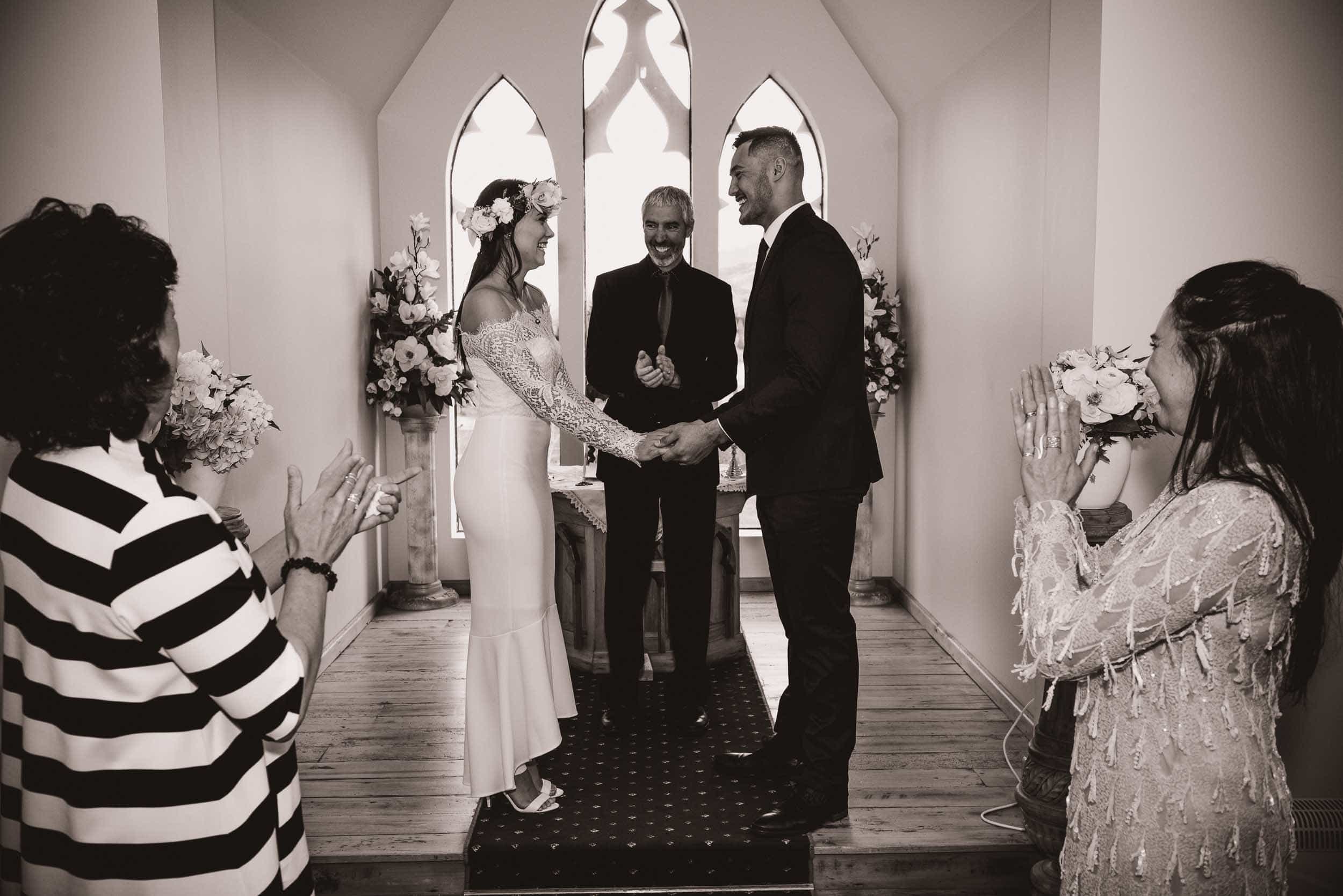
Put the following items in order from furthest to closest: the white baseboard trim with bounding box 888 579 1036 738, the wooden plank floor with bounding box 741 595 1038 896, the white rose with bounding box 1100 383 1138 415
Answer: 1. the white baseboard trim with bounding box 888 579 1036 738
2. the wooden plank floor with bounding box 741 595 1038 896
3. the white rose with bounding box 1100 383 1138 415

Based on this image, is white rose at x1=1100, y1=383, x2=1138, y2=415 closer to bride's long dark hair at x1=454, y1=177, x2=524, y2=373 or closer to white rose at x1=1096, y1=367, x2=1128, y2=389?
white rose at x1=1096, y1=367, x2=1128, y2=389

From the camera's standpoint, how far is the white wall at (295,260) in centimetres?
378

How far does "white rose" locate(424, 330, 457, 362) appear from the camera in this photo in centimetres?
530

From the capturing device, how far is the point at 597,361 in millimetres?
3949

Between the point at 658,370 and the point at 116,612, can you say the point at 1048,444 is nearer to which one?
the point at 116,612

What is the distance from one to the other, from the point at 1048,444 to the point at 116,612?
1237 millimetres

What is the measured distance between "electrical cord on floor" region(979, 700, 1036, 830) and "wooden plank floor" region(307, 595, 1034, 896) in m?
0.02

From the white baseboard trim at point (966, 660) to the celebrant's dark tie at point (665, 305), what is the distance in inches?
72.3

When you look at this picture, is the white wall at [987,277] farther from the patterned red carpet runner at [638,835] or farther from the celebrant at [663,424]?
the patterned red carpet runner at [638,835]

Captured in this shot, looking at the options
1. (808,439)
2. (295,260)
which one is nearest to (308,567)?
(808,439)

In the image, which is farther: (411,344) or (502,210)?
(411,344)

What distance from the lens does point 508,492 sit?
299cm

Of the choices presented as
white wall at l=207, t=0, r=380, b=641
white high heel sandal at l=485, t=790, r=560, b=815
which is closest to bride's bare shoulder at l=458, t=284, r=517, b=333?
white wall at l=207, t=0, r=380, b=641

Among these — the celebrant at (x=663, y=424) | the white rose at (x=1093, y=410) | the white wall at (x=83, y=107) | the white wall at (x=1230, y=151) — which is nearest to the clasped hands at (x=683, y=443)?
the celebrant at (x=663, y=424)
